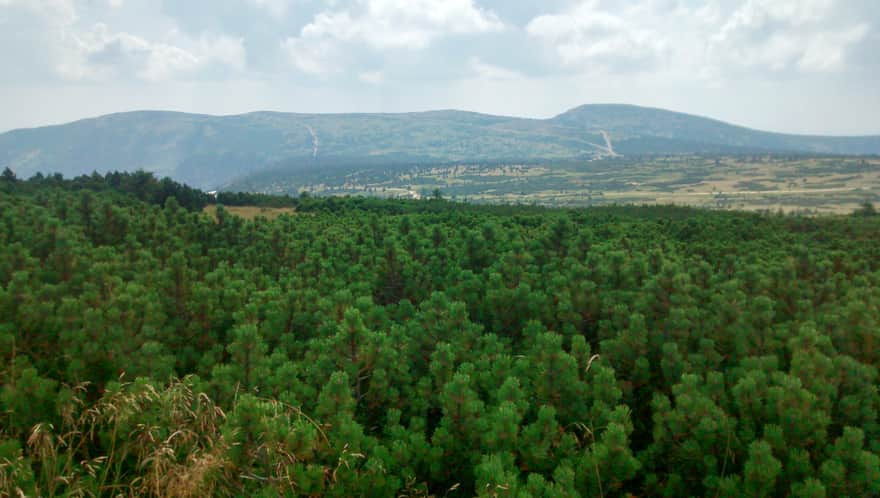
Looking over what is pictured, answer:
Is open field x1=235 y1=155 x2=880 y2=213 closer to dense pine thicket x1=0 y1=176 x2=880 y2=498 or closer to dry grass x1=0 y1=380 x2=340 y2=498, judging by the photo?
dense pine thicket x1=0 y1=176 x2=880 y2=498

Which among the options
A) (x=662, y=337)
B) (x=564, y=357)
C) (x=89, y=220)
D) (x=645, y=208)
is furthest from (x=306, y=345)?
(x=645, y=208)

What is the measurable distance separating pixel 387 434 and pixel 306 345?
8.72 feet

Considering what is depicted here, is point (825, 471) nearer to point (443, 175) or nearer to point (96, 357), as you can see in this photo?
point (96, 357)

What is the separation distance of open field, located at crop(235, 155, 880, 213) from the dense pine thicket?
73.6 meters

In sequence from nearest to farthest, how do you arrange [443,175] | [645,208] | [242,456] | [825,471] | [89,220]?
[825,471] → [242,456] → [89,220] → [645,208] → [443,175]

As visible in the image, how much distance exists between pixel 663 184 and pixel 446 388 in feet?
498

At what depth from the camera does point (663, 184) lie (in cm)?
14275

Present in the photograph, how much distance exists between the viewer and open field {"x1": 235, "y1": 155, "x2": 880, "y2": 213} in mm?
100938

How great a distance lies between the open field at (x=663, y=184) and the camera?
331 ft

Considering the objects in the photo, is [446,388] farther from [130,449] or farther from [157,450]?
[130,449]

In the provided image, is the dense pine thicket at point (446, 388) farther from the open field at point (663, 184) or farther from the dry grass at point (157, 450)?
the open field at point (663, 184)

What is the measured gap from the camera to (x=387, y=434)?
18.0 feet

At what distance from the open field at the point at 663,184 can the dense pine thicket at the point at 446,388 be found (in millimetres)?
73564

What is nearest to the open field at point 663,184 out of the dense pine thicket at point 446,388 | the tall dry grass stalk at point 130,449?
the dense pine thicket at point 446,388
